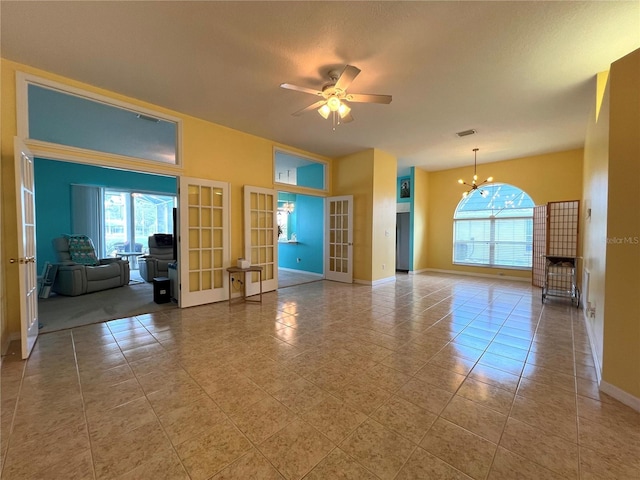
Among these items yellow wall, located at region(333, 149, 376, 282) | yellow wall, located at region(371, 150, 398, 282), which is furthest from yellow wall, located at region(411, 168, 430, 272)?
yellow wall, located at region(333, 149, 376, 282)

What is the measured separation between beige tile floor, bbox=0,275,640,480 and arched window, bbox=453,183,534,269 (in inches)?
150

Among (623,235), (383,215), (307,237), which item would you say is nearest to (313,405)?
(623,235)

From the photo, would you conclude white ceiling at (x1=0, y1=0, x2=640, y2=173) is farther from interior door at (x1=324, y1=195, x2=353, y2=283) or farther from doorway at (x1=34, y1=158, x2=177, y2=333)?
doorway at (x1=34, y1=158, x2=177, y2=333)

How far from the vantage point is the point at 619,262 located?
6.36 feet

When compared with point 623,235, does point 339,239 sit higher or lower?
lower

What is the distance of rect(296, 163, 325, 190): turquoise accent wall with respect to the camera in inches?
266

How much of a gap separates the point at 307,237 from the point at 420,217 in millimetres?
3435

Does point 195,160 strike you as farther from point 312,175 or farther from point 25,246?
point 312,175

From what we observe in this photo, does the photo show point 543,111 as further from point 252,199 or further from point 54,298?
point 54,298

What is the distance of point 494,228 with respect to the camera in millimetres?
6969

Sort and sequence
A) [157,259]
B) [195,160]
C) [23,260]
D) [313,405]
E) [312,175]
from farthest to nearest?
[312,175] → [157,259] → [195,160] → [23,260] → [313,405]

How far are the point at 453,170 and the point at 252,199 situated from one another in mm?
5924

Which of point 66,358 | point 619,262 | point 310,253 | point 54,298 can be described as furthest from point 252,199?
point 619,262

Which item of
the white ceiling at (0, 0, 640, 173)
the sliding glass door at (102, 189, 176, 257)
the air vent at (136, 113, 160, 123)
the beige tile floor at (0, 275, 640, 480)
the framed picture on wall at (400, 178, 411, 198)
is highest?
the white ceiling at (0, 0, 640, 173)
